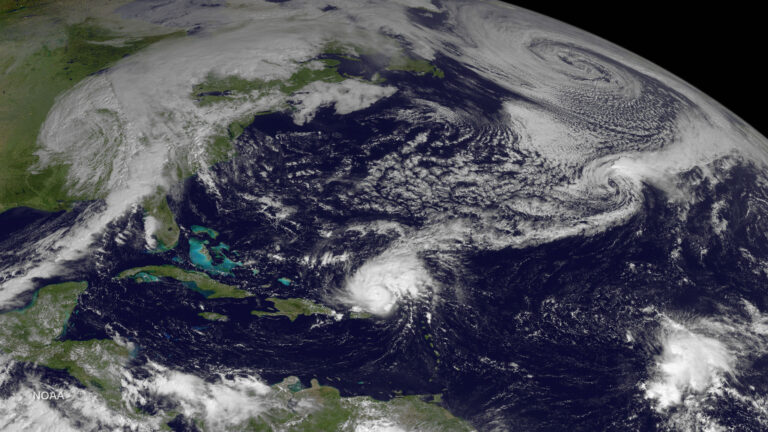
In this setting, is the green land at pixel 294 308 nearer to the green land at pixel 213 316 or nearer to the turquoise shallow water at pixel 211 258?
the green land at pixel 213 316

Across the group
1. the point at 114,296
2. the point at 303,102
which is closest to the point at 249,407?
the point at 114,296

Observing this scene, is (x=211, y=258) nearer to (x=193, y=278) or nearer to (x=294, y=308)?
(x=193, y=278)

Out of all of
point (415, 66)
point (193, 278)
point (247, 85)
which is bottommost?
point (193, 278)

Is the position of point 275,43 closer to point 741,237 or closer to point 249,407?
point 249,407

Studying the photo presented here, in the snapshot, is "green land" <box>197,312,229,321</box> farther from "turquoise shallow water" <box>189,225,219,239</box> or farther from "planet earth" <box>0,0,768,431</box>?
"turquoise shallow water" <box>189,225,219,239</box>

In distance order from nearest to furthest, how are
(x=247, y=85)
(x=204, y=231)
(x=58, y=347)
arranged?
(x=58, y=347), (x=204, y=231), (x=247, y=85)

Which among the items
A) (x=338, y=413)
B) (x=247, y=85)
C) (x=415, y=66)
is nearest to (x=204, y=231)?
(x=338, y=413)
